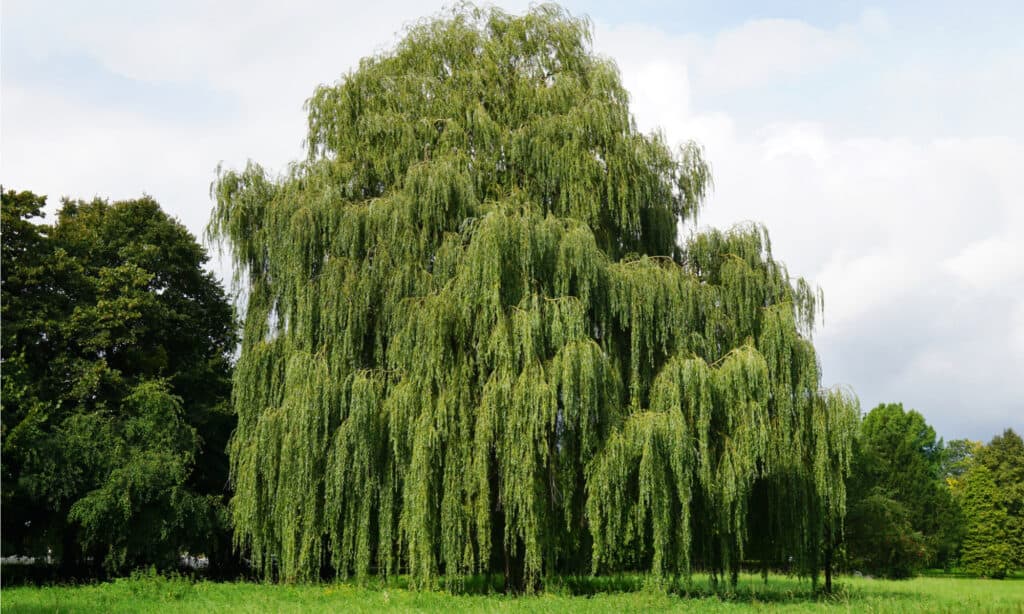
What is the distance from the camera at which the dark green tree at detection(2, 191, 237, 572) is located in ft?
69.1

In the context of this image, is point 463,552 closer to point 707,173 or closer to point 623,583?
point 623,583

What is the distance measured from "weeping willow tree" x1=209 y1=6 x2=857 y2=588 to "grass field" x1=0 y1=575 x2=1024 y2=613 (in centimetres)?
59

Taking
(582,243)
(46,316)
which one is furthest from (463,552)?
(46,316)

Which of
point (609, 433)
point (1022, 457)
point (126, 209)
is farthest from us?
point (1022, 457)

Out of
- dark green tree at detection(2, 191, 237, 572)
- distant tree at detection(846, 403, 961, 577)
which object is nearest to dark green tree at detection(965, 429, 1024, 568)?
distant tree at detection(846, 403, 961, 577)

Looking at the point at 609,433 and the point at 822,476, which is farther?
the point at 822,476

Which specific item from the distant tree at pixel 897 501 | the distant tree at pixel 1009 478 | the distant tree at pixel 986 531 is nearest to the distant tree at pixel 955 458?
the distant tree at pixel 897 501

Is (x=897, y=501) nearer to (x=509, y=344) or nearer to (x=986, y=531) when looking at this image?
(x=986, y=531)

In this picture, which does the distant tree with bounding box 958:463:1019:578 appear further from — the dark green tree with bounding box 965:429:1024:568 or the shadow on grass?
the shadow on grass

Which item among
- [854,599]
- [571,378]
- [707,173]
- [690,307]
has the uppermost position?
[707,173]

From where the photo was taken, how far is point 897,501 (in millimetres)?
35031

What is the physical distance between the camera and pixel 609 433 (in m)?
15.7

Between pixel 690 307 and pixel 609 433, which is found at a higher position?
pixel 690 307

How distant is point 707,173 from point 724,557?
8.87 meters
